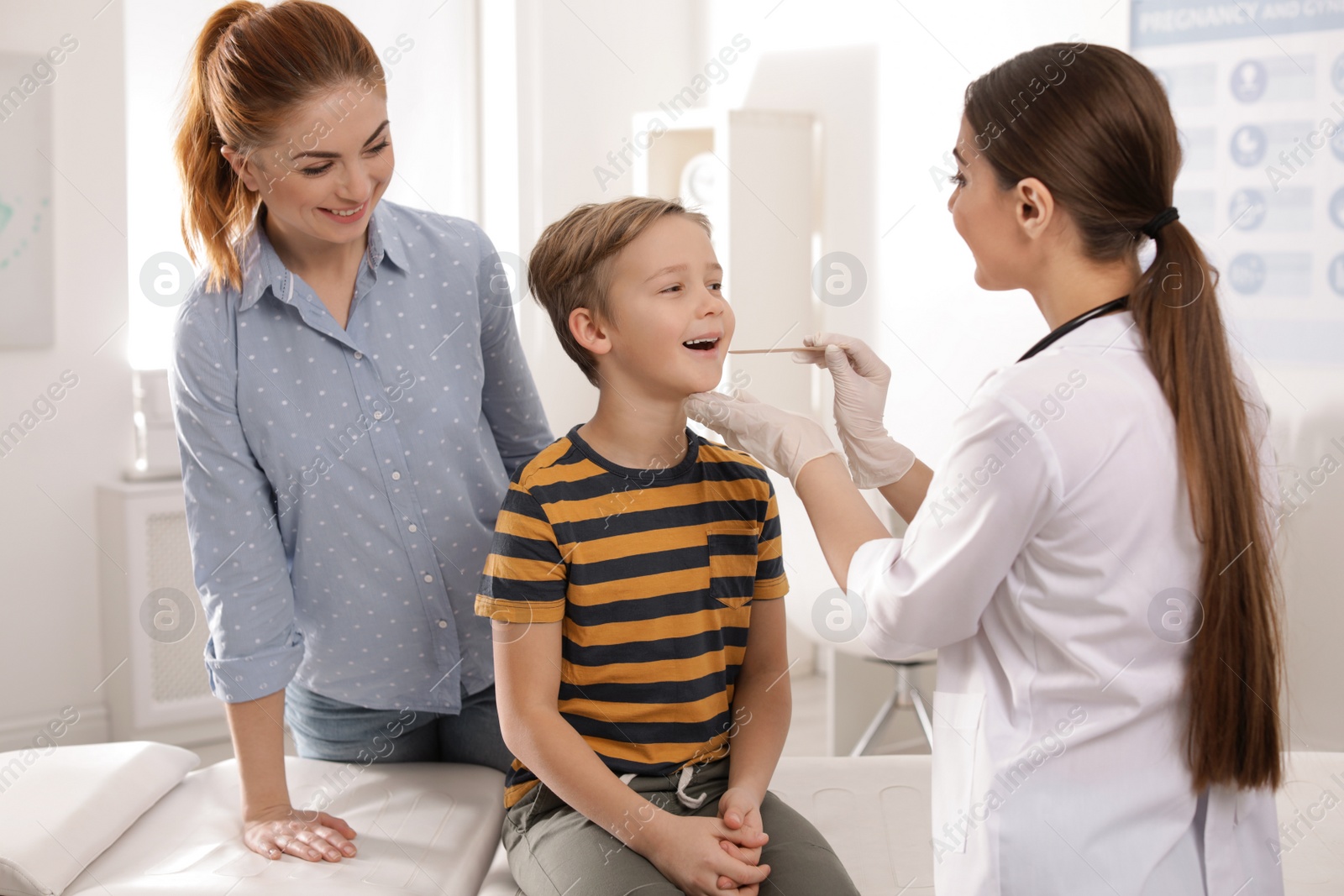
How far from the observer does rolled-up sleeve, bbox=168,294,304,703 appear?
1262mm

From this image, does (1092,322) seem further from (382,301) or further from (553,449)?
(382,301)

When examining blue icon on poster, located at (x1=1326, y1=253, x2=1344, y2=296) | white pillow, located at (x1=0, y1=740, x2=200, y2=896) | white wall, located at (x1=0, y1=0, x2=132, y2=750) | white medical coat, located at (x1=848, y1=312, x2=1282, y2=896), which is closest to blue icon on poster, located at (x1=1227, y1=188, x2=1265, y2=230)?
blue icon on poster, located at (x1=1326, y1=253, x2=1344, y2=296)

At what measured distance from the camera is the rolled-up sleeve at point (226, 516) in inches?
49.7

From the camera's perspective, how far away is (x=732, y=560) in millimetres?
1279

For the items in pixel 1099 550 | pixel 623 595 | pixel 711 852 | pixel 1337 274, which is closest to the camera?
pixel 1099 550

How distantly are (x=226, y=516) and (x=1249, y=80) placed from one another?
7.03ft

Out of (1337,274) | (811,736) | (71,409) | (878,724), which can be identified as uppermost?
(1337,274)


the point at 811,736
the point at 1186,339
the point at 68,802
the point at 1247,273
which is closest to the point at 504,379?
the point at 68,802

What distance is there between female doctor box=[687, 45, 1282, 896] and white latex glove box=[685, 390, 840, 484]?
192 millimetres

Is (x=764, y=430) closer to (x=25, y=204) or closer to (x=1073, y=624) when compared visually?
(x=1073, y=624)

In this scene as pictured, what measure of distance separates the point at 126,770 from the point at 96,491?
1.94 meters

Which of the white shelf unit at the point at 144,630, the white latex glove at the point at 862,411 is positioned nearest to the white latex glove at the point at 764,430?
the white latex glove at the point at 862,411

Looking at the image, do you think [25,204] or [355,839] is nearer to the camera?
[355,839]

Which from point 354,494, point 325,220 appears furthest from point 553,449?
point 325,220
